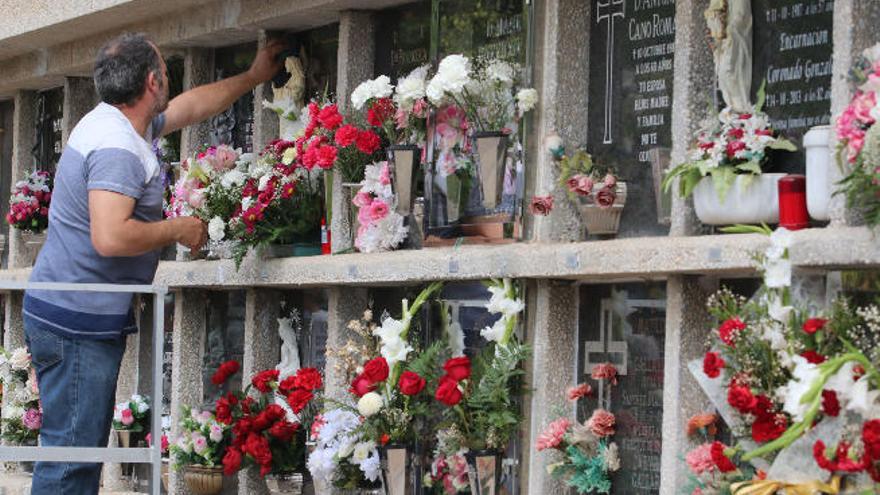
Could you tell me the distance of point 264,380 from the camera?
26.3ft

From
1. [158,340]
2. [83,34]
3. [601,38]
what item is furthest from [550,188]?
[83,34]

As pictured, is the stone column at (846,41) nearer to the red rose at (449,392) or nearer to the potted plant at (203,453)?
the red rose at (449,392)

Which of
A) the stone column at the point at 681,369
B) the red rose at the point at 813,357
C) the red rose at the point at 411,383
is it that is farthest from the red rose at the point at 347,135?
the red rose at the point at 813,357

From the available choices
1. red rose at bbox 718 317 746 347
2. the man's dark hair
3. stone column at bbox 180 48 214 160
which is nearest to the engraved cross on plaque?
red rose at bbox 718 317 746 347

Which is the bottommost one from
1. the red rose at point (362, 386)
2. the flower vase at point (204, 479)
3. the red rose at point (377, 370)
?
the flower vase at point (204, 479)

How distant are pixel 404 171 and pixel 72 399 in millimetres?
1625

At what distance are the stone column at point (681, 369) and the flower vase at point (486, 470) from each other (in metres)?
0.79

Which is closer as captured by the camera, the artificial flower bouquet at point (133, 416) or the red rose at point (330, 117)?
the red rose at point (330, 117)

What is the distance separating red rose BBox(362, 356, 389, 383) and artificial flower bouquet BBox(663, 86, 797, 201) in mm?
1511

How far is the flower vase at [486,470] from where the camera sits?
6508 mm

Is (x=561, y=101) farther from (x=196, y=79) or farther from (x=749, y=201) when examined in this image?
(x=196, y=79)

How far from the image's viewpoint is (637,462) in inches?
244

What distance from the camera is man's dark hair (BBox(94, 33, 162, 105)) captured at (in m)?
6.59

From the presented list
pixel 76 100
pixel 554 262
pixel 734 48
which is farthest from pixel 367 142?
pixel 76 100
